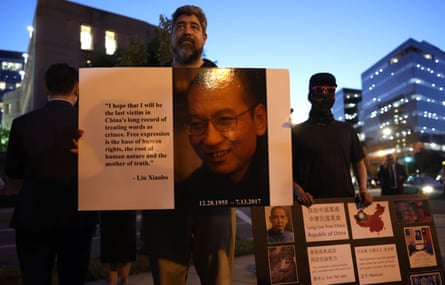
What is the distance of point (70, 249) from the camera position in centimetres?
246

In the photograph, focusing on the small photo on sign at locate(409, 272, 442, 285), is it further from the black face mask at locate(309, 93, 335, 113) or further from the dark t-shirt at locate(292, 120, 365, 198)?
the black face mask at locate(309, 93, 335, 113)

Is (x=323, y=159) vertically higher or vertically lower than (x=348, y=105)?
lower

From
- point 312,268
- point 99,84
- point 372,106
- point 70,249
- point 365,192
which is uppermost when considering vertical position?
point 372,106

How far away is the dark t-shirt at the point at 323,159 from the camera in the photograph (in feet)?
10.8

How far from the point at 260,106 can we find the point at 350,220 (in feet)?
5.21

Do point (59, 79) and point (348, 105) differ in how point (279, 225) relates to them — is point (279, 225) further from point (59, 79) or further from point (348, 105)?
point (348, 105)

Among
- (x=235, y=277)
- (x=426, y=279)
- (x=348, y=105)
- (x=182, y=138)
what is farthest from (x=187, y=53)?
(x=348, y=105)

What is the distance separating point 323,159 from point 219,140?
4.59 ft

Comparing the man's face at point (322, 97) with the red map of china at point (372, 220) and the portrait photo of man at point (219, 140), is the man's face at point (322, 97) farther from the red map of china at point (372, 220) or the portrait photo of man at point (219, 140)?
the portrait photo of man at point (219, 140)

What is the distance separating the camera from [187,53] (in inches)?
95.3

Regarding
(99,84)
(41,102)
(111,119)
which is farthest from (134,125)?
(41,102)

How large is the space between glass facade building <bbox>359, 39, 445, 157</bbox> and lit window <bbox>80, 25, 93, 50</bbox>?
3330 inches

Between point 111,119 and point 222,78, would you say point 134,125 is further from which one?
point 222,78

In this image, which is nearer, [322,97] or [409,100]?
[322,97]
